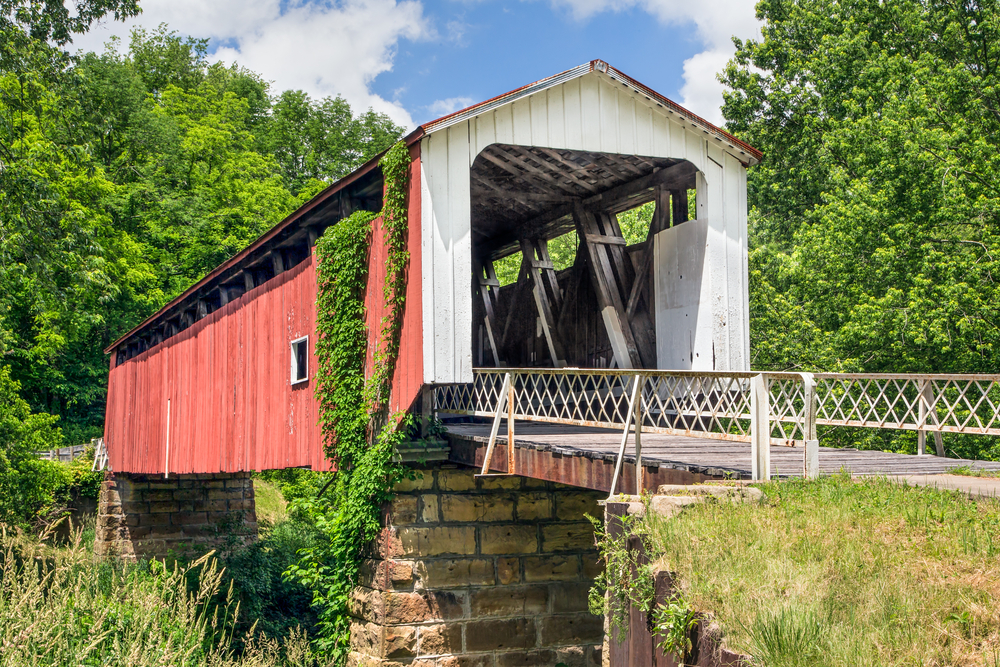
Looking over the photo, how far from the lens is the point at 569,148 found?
10.9 m

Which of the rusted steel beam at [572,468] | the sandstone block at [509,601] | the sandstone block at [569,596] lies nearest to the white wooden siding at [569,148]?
the rusted steel beam at [572,468]

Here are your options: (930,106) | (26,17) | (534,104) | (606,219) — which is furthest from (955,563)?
(930,106)

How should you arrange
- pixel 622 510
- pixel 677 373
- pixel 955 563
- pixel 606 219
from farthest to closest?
pixel 606 219
pixel 677 373
pixel 622 510
pixel 955 563

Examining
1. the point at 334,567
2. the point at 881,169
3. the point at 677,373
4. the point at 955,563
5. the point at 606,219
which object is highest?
the point at 881,169

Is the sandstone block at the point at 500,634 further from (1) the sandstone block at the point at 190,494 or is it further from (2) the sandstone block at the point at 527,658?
(1) the sandstone block at the point at 190,494

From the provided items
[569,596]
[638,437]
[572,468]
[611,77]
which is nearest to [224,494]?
[569,596]

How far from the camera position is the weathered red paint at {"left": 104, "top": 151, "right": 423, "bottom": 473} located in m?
10.8

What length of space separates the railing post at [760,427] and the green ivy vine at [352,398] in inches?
212

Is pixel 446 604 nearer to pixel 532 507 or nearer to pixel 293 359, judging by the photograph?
pixel 532 507

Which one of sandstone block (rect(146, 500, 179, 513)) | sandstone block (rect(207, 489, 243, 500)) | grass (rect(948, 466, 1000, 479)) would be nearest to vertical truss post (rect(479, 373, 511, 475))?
grass (rect(948, 466, 1000, 479))

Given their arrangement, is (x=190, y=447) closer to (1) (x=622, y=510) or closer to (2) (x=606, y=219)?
(2) (x=606, y=219)

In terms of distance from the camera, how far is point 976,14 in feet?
78.0

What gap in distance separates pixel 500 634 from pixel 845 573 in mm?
7079

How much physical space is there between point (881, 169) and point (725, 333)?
10.8m
